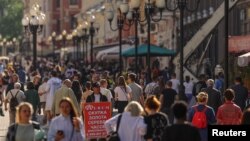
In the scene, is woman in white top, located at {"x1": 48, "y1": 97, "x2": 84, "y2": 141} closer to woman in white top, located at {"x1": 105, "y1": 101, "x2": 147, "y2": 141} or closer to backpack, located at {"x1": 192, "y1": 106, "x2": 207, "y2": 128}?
woman in white top, located at {"x1": 105, "y1": 101, "x2": 147, "y2": 141}

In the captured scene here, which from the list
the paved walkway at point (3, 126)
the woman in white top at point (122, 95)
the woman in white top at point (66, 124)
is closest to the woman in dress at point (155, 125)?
the woman in white top at point (66, 124)

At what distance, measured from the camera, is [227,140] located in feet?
46.7

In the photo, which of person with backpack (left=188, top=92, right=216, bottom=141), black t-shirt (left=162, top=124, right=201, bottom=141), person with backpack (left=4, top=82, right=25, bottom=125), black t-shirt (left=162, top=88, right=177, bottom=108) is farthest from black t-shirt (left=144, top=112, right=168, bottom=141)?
person with backpack (left=4, top=82, right=25, bottom=125)

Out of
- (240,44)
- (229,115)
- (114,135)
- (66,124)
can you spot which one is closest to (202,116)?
(229,115)

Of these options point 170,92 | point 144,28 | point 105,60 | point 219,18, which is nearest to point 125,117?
point 170,92

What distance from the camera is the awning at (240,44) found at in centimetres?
3584

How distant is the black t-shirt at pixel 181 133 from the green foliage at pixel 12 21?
6110 inches

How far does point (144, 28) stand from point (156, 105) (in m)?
57.8

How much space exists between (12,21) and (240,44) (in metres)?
137

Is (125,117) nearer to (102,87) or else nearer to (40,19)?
(102,87)

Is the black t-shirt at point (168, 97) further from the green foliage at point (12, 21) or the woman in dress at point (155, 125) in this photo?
the green foliage at point (12, 21)

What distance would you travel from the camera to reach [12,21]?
17150cm

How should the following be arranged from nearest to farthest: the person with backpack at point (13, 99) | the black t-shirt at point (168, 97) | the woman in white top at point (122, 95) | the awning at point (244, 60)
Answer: the black t-shirt at point (168, 97) < the person with backpack at point (13, 99) < the woman in white top at point (122, 95) < the awning at point (244, 60)

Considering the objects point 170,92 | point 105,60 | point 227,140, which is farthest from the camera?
point 105,60
